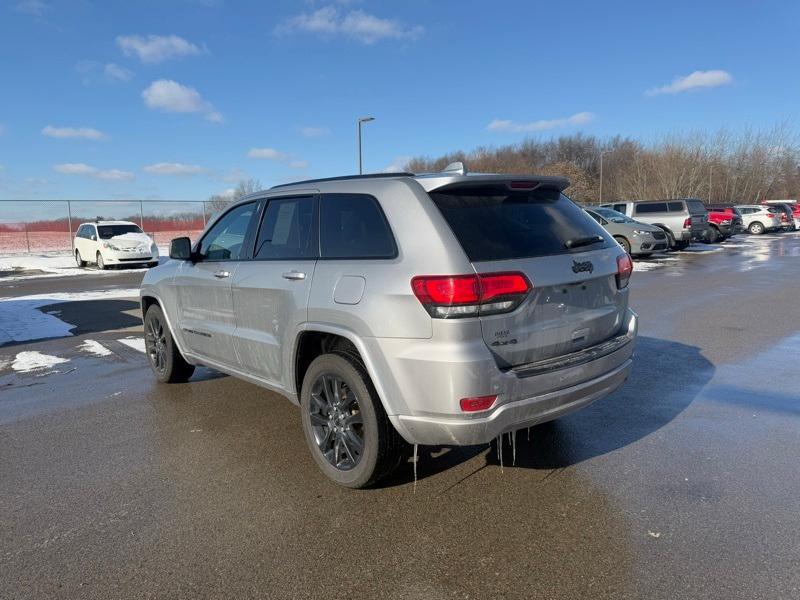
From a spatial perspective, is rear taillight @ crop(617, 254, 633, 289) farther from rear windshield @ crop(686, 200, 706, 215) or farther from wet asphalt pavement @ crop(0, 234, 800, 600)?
rear windshield @ crop(686, 200, 706, 215)

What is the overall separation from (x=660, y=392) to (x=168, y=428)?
4.16m

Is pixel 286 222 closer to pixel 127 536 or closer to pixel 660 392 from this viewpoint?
pixel 127 536

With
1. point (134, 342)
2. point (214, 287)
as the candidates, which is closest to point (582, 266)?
point (214, 287)

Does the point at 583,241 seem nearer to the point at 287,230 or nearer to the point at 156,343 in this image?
the point at 287,230

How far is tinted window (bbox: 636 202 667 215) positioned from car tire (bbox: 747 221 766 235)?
17441 millimetres

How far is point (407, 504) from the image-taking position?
10.8ft

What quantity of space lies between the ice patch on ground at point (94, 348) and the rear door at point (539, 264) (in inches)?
232

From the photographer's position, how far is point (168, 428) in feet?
15.1

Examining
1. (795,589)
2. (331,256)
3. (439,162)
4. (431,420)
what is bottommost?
(795,589)

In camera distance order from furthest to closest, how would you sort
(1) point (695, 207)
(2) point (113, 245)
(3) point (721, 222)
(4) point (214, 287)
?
(3) point (721, 222)
(1) point (695, 207)
(2) point (113, 245)
(4) point (214, 287)

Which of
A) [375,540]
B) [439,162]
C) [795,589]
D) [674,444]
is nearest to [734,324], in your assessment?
[674,444]

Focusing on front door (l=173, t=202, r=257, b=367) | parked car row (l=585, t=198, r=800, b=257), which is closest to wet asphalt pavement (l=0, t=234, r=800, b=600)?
front door (l=173, t=202, r=257, b=367)

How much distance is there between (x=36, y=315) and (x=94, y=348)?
374cm

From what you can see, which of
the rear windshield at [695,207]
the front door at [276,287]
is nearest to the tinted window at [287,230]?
the front door at [276,287]
